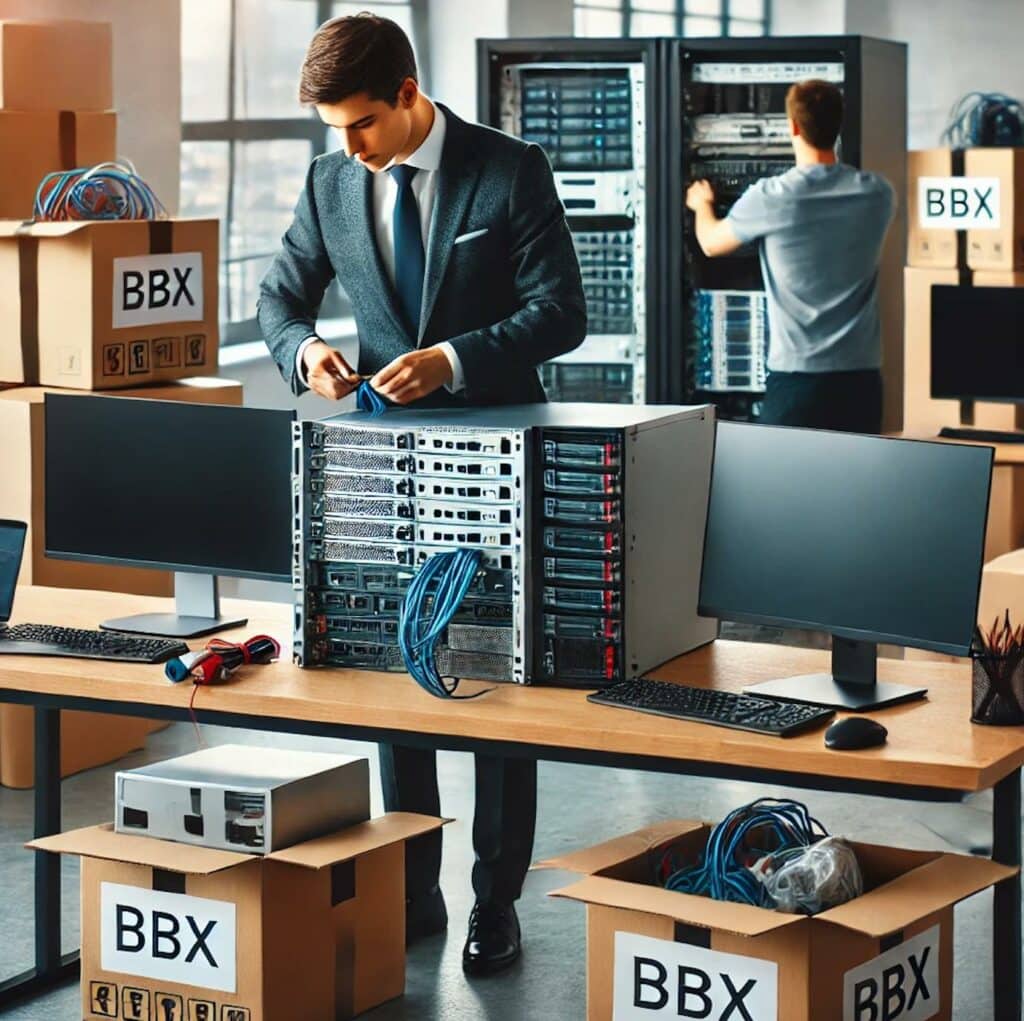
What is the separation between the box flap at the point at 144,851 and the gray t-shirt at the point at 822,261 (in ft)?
10.2

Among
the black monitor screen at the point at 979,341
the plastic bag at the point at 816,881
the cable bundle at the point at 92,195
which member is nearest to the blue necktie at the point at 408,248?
the plastic bag at the point at 816,881

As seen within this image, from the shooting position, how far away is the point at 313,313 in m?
3.52

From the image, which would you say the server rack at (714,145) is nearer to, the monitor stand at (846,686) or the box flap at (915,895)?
the monitor stand at (846,686)

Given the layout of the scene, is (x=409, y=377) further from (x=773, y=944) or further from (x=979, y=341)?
(x=979, y=341)

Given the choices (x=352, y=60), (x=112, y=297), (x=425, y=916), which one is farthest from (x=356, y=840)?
(x=112, y=297)

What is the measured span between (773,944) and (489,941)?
93 centimetres

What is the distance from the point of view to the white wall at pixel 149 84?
584 cm

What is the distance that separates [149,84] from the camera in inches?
235

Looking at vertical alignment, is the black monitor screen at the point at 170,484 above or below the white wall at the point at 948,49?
below

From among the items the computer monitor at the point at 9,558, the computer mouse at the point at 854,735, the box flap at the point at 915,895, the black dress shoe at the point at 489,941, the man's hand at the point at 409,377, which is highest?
the man's hand at the point at 409,377

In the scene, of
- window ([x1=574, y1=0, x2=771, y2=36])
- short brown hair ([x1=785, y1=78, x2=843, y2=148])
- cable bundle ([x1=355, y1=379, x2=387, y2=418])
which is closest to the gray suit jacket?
cable bundle ([x1=355, y1=379, x2=387, y2=418])

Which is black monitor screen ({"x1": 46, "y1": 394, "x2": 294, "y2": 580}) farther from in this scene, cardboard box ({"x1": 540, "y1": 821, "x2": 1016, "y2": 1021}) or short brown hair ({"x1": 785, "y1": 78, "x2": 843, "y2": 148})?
short brown hair ({"x1": 785, "y1": 78, "x2": 843, "y2": 148})

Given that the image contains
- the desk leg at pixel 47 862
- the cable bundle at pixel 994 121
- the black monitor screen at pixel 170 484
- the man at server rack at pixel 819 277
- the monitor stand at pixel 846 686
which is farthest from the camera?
the cable bundle at pixel 994 121

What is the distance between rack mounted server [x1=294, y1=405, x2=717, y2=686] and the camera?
116 inches
